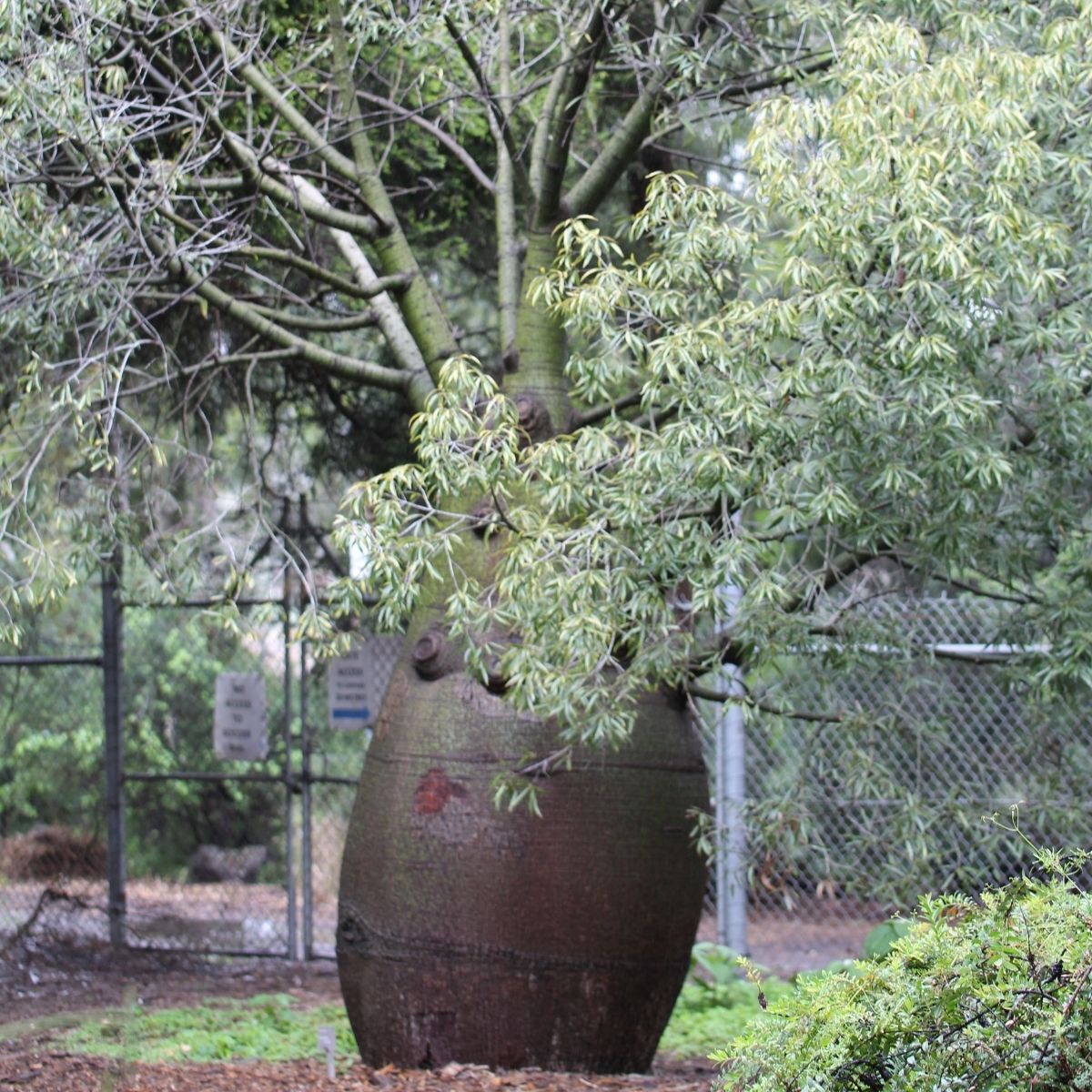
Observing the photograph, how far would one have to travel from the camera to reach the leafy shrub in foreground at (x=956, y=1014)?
8.35 ft

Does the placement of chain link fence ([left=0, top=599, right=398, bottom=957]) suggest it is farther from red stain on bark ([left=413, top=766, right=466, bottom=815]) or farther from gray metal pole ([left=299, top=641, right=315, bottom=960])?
red stain on bark ([left=413, top=766, right=466, bottom=815])

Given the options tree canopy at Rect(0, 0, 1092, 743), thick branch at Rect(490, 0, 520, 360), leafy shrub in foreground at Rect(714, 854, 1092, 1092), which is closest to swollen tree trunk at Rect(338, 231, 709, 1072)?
tree canopy at Rect(0, 0, 1092, 743)

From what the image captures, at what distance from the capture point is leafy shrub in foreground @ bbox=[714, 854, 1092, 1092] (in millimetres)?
2545

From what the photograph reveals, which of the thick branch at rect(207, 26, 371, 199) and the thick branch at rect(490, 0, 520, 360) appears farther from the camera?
the thick branch at rect(490, 0, 520, 360)

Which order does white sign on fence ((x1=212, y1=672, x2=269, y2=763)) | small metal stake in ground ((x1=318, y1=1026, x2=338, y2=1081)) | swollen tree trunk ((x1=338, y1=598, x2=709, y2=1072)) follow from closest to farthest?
swollen tree trunk ((x1=338, y1=598, x2=709, y2=1072)), small metal stake in ground ((x1=318, y1=1026, x2=338, y2=1081)), white sign on fence ((x1=212, y1=672, x2=269, y2=763))

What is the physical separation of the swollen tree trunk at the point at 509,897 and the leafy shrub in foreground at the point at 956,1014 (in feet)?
7.11

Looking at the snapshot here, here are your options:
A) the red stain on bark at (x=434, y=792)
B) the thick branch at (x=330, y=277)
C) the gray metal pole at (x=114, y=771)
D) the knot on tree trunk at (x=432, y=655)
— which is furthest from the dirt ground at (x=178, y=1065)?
the thick branch at (x=330, y=277)

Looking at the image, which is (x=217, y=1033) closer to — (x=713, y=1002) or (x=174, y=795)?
(x=713, y=1002)

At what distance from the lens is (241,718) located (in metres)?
8.52

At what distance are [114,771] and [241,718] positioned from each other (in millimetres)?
796

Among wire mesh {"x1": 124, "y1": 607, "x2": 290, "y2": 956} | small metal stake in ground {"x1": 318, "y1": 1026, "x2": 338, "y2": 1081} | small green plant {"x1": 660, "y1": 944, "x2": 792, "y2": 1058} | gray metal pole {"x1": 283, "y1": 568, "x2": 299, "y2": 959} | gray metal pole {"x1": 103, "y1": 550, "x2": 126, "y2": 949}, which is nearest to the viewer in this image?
small metal stake in ground {"x1": 318, "y1": 1026, "x2": 338, "y2": 1081}

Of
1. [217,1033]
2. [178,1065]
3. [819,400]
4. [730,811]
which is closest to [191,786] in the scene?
[217,1033]


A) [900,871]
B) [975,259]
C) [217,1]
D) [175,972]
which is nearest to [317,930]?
[175,972]

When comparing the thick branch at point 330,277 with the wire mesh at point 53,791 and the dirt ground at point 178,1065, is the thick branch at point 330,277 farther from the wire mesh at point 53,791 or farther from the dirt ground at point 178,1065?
the wire mesh at point 53,791
